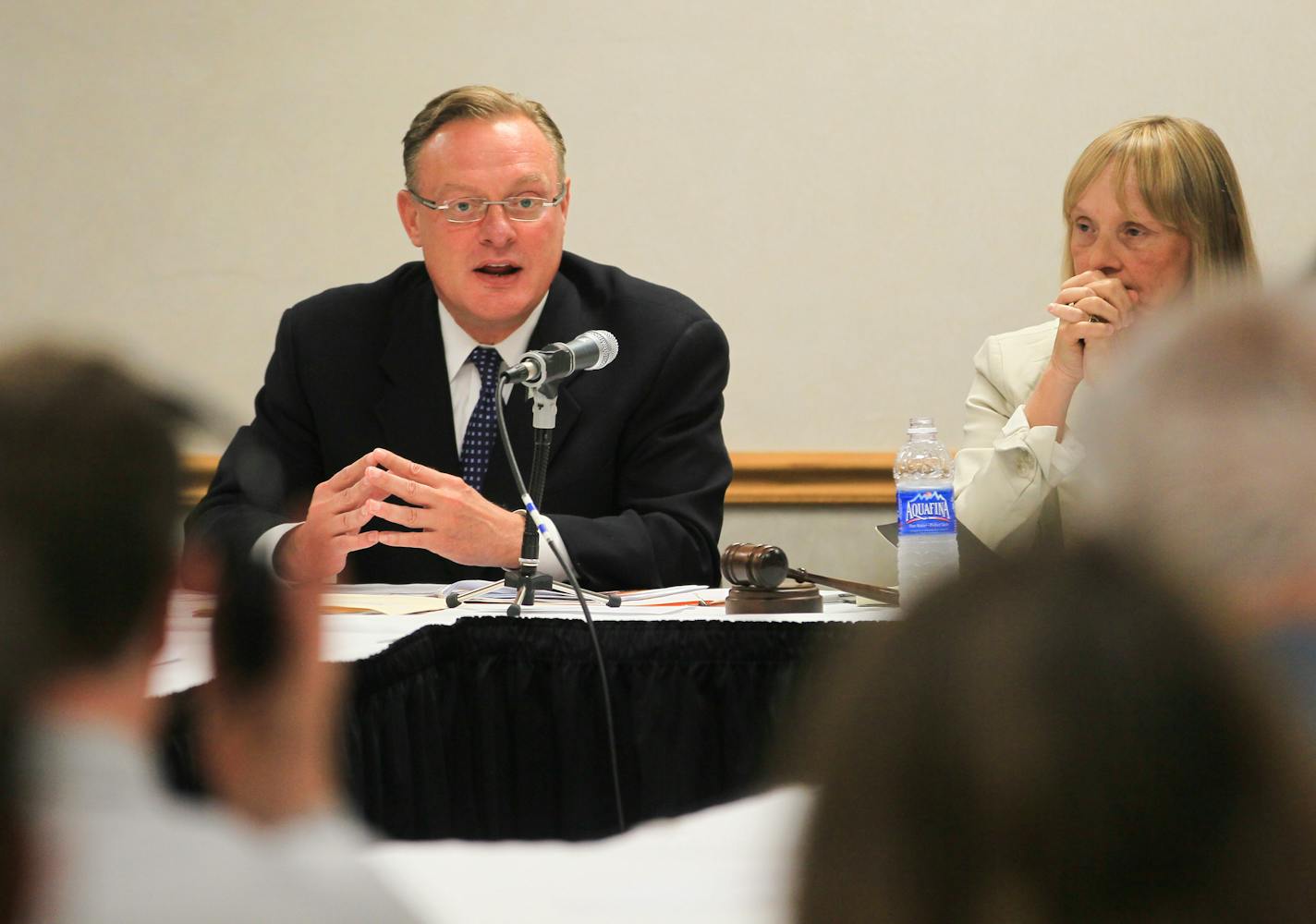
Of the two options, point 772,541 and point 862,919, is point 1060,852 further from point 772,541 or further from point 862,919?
point 772,541

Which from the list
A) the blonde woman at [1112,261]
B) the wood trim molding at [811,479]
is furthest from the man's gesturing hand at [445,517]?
the wood trim molding at [811,479]

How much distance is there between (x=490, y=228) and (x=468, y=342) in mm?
220

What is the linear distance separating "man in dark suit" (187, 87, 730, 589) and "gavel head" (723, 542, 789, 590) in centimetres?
44

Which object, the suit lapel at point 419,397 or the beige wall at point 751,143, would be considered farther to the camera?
the beige wall at point 751,143

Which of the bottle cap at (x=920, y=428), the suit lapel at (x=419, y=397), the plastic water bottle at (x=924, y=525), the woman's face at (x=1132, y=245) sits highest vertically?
the woman's face at (x=1132, y=245)

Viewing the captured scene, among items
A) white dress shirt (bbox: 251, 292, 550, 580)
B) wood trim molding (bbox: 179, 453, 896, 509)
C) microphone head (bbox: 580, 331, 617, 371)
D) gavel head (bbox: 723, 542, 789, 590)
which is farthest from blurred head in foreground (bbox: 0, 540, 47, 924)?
wood trim molding (bbox: 179, 453, 896, 509)

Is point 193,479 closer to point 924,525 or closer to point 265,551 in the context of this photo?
point 265,551

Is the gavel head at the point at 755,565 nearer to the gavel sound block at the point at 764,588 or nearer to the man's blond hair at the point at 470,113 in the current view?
the gavel sound block at the point at 764,588

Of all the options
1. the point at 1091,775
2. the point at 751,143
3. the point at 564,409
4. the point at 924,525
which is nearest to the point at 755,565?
the point at 924,525

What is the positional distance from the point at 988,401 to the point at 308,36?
206 centimetres

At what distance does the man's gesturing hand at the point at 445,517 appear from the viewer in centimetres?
205

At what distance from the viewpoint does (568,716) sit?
1700mm

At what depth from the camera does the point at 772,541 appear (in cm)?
350

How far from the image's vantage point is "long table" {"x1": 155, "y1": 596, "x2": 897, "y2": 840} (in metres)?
1.64
